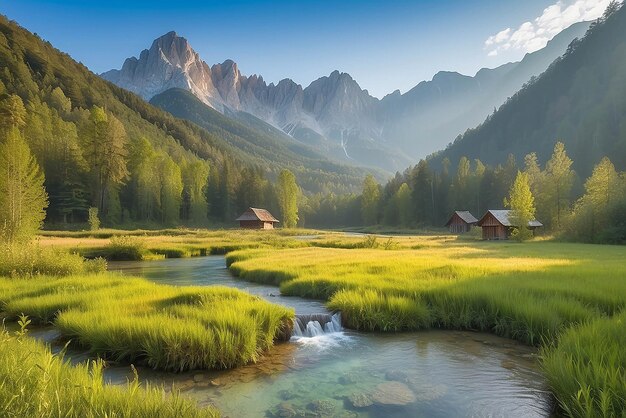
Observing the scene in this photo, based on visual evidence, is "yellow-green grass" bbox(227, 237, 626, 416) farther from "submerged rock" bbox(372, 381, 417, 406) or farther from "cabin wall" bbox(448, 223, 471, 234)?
"cabin wall" bbox(448, 223, 471, 234)

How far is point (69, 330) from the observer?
1179 cm

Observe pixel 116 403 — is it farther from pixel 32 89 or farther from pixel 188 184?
pixel 32 89

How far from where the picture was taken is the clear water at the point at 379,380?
777 cm

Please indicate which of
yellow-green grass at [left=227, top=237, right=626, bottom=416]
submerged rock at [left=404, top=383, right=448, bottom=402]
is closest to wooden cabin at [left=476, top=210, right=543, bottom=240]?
yellow-green grass at [left=227, top=237, right=626, bottom=416]

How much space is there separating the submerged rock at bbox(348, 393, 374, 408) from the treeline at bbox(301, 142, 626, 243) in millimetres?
56420

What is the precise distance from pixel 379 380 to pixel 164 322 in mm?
6245

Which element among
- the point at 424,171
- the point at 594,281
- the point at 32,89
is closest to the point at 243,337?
the point at 594,281

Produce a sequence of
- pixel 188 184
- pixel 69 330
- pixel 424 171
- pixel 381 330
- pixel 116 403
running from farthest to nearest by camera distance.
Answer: pixel 424 171 → pixel 188 184 → pixel 381 330 → pixel 69 330 → pixel 116 403

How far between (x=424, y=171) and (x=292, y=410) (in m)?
122

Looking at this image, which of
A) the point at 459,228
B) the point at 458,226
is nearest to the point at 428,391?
the point at 459,228

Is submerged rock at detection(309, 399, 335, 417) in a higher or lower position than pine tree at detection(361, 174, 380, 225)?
lower

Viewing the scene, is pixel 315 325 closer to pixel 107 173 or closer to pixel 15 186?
pixel 15 186

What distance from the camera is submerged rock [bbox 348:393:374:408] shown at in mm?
7912

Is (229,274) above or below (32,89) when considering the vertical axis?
below
